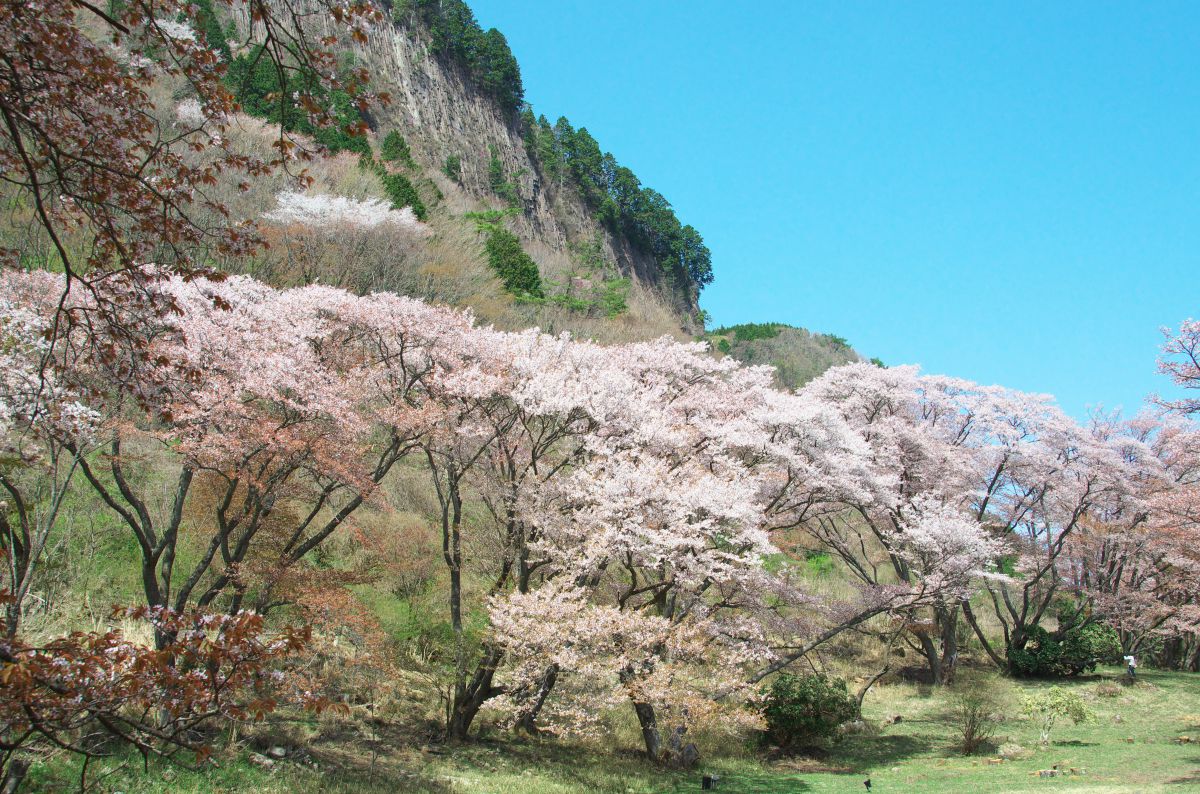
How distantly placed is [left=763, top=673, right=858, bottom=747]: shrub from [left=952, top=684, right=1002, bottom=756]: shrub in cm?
247

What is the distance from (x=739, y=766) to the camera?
15.0m

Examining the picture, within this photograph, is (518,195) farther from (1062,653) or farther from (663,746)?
(663,746)

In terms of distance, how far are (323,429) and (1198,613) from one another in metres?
22.2

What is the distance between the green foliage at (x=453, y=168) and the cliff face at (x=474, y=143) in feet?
2.12

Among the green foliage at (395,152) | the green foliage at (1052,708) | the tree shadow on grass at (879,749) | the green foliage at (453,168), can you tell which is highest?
the green foliage at (453,168)

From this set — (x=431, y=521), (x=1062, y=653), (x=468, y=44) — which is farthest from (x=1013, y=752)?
(x=468, y=44)

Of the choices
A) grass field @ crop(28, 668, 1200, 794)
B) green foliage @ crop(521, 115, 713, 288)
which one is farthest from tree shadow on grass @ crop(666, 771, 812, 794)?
green foliage @ crop(521, 115, 713, 288)

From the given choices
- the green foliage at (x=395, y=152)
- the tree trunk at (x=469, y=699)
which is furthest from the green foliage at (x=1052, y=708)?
the green foliage at (x=395, y=152)

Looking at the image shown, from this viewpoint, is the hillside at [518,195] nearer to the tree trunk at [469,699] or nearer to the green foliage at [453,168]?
the green foliage at [453,168]

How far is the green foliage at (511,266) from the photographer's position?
34.5m

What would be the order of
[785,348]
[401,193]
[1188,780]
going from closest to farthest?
[1188,780], [401,193], [785,348]

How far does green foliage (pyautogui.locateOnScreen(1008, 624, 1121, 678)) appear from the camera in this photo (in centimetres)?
2219

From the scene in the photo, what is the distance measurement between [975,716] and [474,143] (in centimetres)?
5268

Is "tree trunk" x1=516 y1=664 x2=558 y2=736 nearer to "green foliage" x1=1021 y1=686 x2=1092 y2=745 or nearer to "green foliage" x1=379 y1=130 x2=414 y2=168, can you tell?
"green foliage" x1=1021 y1=686 x2=1092 y2=745
